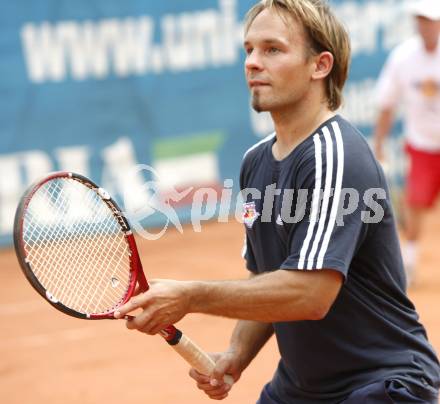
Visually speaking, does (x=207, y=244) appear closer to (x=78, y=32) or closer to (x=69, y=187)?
(x=78, y=32)

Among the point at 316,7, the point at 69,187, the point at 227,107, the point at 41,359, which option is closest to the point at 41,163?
the point at 227,107

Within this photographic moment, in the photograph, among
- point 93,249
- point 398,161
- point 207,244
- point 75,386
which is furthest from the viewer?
point 398,161

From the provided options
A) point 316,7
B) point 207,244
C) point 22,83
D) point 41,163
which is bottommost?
point 207,244

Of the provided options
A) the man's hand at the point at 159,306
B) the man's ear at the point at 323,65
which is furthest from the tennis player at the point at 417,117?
the man's hand at the point at 159,306

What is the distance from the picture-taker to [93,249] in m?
3.70

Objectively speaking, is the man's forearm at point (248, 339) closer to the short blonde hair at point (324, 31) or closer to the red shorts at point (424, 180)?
the short blonde hair at point (324, 31)

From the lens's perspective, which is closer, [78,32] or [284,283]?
[284,283]

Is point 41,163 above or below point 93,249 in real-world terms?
below

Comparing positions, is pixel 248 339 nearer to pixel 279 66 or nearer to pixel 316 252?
pixel 316 252

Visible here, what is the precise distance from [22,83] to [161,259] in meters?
2.66

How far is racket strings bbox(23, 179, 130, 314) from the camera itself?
3469mm

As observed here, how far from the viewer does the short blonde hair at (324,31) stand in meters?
3.27

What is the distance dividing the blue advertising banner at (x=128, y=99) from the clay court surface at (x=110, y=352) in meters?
1.77

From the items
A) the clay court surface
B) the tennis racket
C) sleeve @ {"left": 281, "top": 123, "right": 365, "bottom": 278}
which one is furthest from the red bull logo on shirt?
the clay court surface
